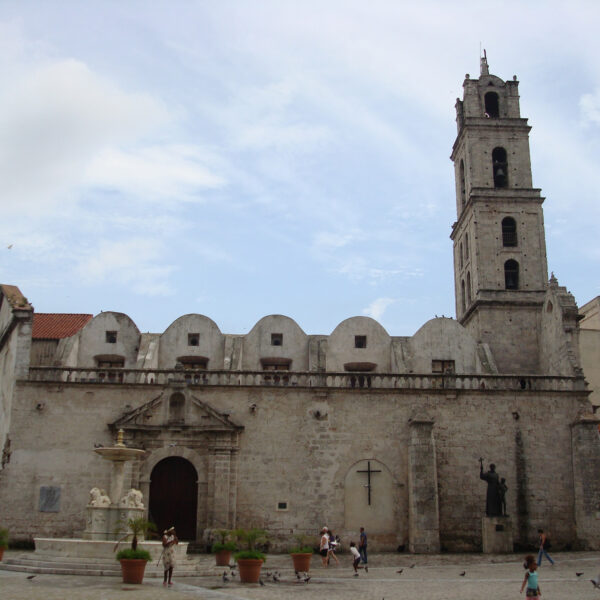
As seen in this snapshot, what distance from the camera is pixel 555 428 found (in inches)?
1069

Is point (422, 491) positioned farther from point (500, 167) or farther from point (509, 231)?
point (500, 167)

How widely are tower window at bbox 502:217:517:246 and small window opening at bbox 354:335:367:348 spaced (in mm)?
8822

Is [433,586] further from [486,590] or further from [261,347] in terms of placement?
[261,347]

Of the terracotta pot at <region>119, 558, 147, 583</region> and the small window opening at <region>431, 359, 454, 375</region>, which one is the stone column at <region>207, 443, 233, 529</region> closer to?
the terracotta pot at <region>119, 558, 147, 583</region>

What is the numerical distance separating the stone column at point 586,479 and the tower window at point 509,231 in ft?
35.1

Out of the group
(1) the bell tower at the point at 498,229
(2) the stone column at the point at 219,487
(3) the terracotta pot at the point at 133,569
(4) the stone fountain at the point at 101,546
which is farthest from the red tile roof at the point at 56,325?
(3) the terracotta pot at the point at 133,569

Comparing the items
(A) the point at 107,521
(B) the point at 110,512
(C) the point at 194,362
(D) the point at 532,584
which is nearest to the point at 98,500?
(B) the point at 110,512

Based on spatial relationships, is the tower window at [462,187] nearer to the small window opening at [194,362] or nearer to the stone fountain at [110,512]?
the small window opening at [194,362]

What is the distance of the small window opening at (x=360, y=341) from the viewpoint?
31.5 m

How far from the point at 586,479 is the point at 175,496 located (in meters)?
14.4

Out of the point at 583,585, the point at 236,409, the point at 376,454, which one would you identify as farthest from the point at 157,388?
the point at 583,585

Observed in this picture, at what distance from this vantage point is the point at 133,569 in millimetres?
15289

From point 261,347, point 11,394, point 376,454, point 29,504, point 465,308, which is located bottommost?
point 29,504

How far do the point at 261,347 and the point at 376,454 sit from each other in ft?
24.4
